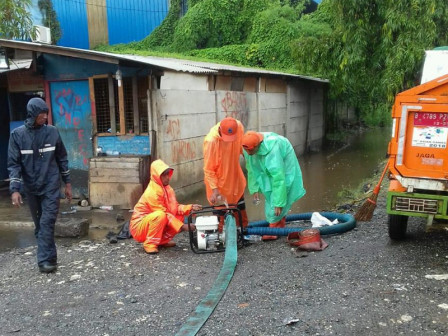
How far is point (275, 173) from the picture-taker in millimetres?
4941

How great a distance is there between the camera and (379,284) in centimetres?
378

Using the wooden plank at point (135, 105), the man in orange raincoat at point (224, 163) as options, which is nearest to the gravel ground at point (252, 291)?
the man in orange raincoat at point (224, 163)

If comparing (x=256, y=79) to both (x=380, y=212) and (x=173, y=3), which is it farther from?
(x=173, y=3)

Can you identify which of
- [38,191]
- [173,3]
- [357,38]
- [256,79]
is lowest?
[38,191]

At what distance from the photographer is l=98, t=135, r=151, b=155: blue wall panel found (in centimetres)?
823

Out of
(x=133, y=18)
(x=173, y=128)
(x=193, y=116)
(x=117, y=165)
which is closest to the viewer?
(x=117, y=165)

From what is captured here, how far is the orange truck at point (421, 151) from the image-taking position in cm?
401

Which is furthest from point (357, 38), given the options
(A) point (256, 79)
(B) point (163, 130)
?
(B) point (163, 130)

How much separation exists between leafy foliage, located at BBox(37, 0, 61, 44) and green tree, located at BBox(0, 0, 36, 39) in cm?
1519

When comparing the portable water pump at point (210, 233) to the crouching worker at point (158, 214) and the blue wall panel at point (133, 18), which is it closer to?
the crouching worker at point (158, 214)

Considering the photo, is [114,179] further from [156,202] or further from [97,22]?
[97,22]

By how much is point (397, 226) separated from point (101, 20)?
2394 centimetres

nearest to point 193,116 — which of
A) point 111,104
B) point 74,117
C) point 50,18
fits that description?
point 111,104

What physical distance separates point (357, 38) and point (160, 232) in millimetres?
8197
